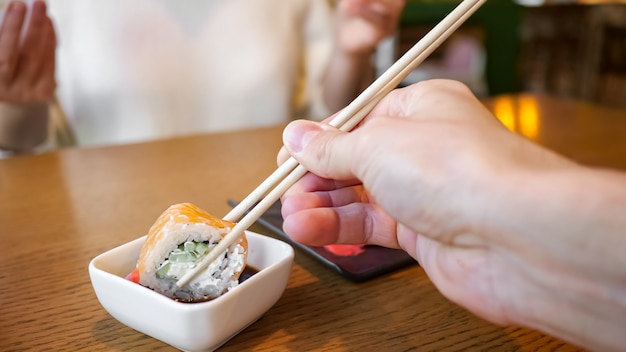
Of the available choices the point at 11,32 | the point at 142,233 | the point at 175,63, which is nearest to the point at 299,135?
the point at 142,233

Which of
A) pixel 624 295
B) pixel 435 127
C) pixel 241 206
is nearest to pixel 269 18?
pixel 241 206

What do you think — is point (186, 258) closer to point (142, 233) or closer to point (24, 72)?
point (142, 233)

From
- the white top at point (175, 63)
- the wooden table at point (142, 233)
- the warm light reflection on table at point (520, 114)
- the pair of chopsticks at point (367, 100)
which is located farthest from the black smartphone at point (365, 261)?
the white top at point (175, 63)

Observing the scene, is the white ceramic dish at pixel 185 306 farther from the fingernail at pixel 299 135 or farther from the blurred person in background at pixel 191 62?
the blurred person in background at pixel 191 62

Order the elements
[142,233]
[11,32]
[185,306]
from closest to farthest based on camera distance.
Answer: [185,306], [142,233], [11,32]

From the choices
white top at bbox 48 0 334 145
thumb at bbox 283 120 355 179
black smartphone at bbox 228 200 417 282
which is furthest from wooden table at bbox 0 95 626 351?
white top at bbox 48 0 334 145

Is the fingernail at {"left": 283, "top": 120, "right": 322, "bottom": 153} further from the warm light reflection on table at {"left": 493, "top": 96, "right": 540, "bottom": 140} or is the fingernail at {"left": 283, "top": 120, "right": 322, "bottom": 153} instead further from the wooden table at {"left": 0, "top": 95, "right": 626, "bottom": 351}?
the warm light reflection on table at {"left": 493, "top": 96, "right": 540, "bottom": 140}

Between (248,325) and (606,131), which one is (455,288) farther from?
(606,131)
